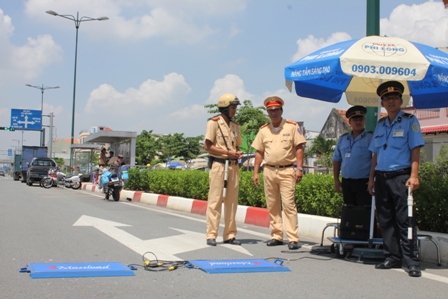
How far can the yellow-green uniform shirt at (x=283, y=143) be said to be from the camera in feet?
22.5

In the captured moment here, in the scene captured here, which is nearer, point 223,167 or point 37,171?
point 223,167

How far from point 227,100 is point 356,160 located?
6.20 feet

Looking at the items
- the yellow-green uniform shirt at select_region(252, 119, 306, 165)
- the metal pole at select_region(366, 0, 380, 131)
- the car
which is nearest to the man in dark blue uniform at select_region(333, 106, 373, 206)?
the yellow-green uniform shirt at select_region(252, 119, 306, 165)

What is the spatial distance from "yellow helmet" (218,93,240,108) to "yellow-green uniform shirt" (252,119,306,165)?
62cm

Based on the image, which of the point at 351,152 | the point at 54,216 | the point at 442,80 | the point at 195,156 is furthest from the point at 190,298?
the point at 195,156

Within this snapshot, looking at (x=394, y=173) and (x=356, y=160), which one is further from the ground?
(x=356, y=160)

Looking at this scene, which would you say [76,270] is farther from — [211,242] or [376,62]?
[376,62]

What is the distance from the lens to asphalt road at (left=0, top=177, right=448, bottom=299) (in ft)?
14.3

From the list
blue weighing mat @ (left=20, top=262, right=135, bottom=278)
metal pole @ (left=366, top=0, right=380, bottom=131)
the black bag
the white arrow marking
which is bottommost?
blue weighing mat @ (left=20, top=262, right=135, bottom=278)

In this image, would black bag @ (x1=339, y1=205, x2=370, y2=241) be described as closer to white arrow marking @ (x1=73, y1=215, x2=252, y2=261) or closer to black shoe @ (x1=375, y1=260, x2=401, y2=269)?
black shoe @ (x1=375, y1=260, x2=401, y2=269)

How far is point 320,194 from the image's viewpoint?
8492mm

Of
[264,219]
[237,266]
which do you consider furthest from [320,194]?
[237,266]

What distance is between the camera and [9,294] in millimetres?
4180

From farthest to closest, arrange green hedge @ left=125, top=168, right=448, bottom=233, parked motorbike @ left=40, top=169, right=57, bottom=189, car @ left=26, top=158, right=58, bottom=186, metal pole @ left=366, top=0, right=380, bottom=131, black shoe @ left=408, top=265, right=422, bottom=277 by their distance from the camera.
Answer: car @ left=26, top=158, right=58, bottom=186, parked motorbike @ left=40, top=169, right=57, bottom=189, metal pole @ left=366, top=0, right=380, bottom=131, green hedge @ left=125, top=168, right=448, bottom=233, black shoe @ left=408, top=265, right=422, bottom=277
